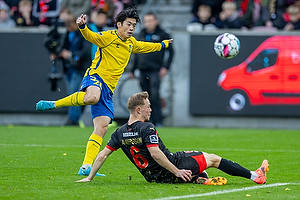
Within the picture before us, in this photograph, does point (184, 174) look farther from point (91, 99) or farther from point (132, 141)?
point (91, 99)

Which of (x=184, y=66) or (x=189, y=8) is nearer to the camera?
(x=184, y=66)

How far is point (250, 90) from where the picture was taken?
15297 millimetres

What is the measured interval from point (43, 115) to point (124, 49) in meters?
9.06

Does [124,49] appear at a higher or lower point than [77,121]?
higher

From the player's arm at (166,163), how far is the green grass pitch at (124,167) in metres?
0.13

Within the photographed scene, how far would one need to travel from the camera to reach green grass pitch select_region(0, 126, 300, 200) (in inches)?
223

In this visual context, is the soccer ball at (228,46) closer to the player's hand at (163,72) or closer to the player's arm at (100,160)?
the player's hand at (163,72)

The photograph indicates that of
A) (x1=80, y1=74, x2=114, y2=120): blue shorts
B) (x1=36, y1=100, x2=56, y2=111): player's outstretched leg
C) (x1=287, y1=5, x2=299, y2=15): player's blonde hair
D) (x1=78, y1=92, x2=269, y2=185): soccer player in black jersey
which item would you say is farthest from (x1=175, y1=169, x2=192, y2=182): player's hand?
(x1=287, y1=5, x2=299, y2=15): player's blonde hair

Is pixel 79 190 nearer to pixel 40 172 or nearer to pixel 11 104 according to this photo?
pixel 40 172

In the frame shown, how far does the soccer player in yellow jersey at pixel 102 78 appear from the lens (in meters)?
7.18

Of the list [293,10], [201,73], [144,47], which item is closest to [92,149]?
[144,47]

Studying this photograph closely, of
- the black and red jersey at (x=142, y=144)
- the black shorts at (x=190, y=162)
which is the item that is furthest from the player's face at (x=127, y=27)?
the black shorts at (x=190, y=162)

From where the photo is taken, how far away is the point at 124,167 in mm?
7918

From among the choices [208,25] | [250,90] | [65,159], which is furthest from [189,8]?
[65,159]
